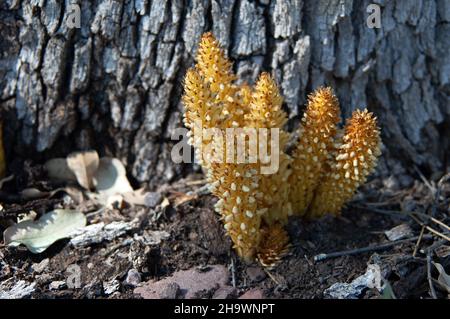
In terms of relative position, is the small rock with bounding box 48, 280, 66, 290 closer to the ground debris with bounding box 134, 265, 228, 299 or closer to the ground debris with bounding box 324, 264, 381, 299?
the ground debris with bounding box 134, 265, 228, 299

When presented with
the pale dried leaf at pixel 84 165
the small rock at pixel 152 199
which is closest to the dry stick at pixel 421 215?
the small rock at pixel 152 199

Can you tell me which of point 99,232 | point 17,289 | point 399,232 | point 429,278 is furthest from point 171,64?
point 429,278

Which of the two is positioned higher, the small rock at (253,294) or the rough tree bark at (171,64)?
the rough tree bark at (171,64)

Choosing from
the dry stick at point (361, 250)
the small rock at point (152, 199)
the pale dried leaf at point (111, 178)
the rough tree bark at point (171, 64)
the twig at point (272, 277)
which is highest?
the rough tree bark at point (171, 64)

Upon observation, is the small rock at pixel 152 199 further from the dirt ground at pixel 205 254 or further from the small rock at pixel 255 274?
the small rock at pixel 255 274

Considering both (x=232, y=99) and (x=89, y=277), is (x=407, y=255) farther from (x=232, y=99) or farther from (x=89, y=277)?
(x=89, y=277)

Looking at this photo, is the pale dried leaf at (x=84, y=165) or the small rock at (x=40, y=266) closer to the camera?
the small rock at (x=40, y=266)

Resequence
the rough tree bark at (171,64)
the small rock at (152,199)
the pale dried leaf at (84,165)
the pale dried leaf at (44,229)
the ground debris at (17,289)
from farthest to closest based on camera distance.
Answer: the pale dried leaf at (84,165) → the small rock at (152,199) → the rough tree bark at (171,64) → the pale dried leaf at (44,229) → the ground debris at (17,289)
